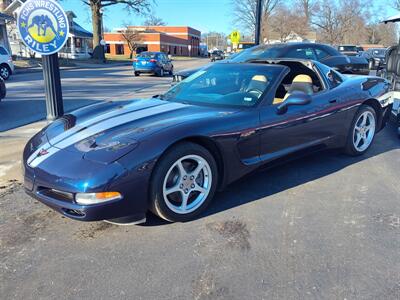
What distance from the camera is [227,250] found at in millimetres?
2904

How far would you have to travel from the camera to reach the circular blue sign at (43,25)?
462cm

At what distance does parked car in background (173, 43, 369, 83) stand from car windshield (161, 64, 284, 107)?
407 centimetres

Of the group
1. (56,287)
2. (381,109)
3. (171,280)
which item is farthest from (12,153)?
(381,109)

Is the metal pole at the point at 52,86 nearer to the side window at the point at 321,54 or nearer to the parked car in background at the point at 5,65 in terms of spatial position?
the side window at the point at 321,54

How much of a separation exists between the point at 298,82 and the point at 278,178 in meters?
1.19

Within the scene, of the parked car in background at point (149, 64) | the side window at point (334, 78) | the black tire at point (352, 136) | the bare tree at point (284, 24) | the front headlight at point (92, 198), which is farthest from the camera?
the bare tree at point (284, 24)

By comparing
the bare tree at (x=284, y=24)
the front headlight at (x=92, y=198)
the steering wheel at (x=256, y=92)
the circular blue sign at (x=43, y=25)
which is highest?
the bare tree at (x=284, y=24)

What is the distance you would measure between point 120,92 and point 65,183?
1039 cm

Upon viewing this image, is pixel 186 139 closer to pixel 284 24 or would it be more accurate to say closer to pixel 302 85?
pixel 302 85

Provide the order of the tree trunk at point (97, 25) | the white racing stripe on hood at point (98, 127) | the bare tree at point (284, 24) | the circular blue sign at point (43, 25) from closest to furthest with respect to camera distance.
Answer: the white racing stripe on hood at point (98, 127), the circular blue sign at point (43, 25), the tree trunk at point (97, 25), the bare tree at point (284, 24)

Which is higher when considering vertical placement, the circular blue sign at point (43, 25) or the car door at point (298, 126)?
the circular blue sign at point (43, 25)

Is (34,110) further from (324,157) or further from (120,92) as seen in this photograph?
(324,157)

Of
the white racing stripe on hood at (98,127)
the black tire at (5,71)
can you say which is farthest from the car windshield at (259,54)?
the black tire at (5,71)

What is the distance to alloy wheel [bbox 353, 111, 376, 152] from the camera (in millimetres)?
5137
